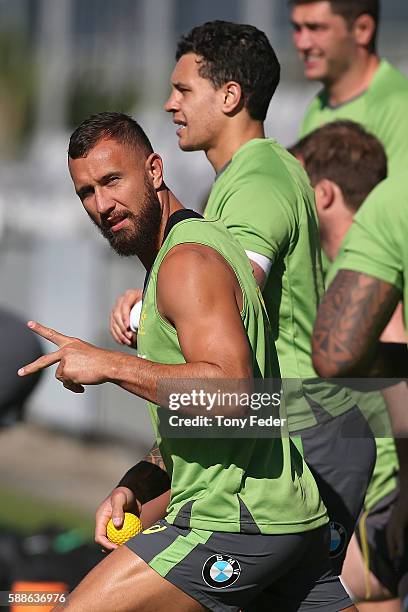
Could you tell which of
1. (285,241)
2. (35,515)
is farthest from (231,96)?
(35,515)

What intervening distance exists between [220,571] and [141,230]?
956mm

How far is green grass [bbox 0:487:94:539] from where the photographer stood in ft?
30.2

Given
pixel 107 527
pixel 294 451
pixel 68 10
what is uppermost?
pixel 294 451

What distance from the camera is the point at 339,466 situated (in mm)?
4137

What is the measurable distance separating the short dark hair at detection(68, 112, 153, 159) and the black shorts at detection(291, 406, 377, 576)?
108cm

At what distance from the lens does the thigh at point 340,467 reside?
13.4 ft

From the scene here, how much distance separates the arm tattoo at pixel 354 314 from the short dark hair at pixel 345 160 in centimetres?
50

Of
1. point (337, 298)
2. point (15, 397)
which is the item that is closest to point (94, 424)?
point (15, 397)

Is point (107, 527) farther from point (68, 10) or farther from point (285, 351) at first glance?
point (68, 10)

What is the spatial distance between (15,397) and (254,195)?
5.33 ft

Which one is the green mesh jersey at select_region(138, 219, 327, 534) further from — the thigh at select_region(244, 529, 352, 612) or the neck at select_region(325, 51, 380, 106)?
the neck at select_region(325, 51, 380, 106)

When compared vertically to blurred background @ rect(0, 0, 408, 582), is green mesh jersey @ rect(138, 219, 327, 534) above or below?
above

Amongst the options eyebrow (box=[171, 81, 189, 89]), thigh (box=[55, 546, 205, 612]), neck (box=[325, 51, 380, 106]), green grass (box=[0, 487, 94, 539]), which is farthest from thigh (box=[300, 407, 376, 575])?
green grass (box=[0, 487, 94, 539])

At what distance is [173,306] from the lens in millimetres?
3186
